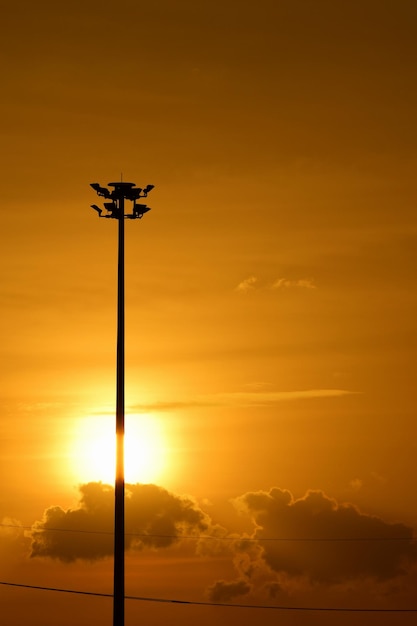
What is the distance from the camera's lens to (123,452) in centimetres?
6156

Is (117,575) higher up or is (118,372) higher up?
(118,372)

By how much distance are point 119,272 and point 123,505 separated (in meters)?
9.43

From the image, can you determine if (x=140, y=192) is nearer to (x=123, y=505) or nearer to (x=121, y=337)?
(x=121, y=337)

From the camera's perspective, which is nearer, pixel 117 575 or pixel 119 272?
pixel 117 575

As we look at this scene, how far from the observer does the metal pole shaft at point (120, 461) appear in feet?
197

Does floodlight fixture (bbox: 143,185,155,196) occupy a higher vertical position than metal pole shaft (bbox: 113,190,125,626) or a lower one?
higher

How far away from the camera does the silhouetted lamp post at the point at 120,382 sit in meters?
60.2

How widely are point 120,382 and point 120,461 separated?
119 inches

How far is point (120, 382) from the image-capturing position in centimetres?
6231

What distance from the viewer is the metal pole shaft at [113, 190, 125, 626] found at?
60.0 metres

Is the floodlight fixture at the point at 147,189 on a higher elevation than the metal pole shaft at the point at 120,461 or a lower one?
higher

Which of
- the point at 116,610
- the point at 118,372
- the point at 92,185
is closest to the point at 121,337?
the point at 118,372

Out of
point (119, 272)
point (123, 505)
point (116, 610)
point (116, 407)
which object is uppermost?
point (119, 272)

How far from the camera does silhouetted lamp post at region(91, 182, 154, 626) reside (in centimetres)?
6022
